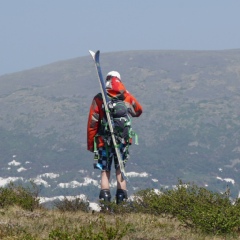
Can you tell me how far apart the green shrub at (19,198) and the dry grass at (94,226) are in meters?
0.86

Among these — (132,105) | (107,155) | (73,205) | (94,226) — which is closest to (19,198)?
(73,205)

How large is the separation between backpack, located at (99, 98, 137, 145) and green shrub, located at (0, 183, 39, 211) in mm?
1565

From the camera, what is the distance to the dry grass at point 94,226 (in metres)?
7.11

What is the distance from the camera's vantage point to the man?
36.3 feet

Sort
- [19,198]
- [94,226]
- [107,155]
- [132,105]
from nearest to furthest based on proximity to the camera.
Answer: [94,226]
[19,198]
[107,155]
[132,105]

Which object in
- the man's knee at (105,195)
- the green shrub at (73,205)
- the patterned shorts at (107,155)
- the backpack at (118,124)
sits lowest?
the green shrub at (73,205)

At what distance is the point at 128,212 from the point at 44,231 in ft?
9.76

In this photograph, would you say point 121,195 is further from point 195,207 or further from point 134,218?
point 195,207

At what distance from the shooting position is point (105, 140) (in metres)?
11.1

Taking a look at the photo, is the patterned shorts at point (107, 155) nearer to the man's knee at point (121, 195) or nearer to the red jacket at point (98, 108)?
the red jacket at point (98, 108)

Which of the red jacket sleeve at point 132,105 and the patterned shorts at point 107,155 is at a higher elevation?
the red jacket sleeve at point 132,105

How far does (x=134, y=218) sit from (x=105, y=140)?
2228 millimetres

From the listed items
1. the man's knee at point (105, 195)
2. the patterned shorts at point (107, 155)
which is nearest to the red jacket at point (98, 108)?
the patterned shorts at point (107, 155)

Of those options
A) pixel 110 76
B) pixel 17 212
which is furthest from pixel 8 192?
pixel 110 76
